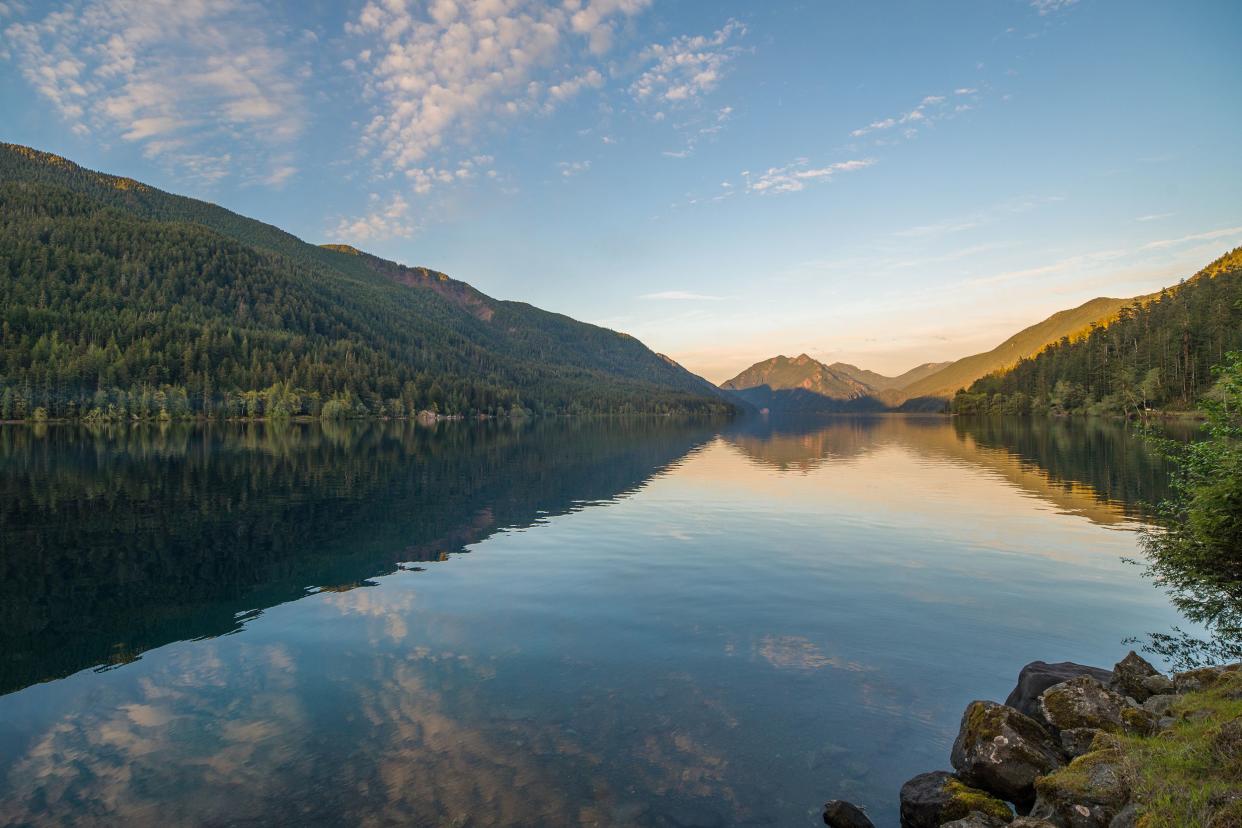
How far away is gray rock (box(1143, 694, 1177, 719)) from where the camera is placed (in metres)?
12.7

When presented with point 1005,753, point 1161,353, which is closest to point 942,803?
point 1005,753

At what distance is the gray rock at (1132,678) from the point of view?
14820 millimetres

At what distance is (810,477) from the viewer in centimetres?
6931

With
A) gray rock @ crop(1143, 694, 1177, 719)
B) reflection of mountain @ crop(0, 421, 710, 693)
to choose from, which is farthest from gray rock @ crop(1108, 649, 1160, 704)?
reflection of mountain @ crop(0, 421, 710, 693)

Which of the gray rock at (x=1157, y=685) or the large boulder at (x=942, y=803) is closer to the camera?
the large boulder at (x=942, y=803)

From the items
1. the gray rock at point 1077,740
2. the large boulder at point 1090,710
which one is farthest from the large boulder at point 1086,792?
the large boulder at point 1090,710

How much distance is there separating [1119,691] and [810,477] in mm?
55301

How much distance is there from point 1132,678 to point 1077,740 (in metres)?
4.17

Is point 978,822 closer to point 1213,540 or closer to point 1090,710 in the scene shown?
point 1090,710

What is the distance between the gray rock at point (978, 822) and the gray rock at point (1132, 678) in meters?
6.82

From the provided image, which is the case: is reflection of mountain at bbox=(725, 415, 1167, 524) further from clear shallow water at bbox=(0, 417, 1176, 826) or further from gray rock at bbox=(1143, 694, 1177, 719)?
gray rock at bbox=(1143, 694, 1177, 719)

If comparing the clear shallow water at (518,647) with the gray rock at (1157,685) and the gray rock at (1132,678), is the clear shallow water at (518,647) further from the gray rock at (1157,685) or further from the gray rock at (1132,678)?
the gray rock at (1157,685)

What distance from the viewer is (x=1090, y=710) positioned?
43.2 feet

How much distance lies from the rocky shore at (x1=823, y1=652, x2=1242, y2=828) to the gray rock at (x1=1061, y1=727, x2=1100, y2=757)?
0.02 meters
